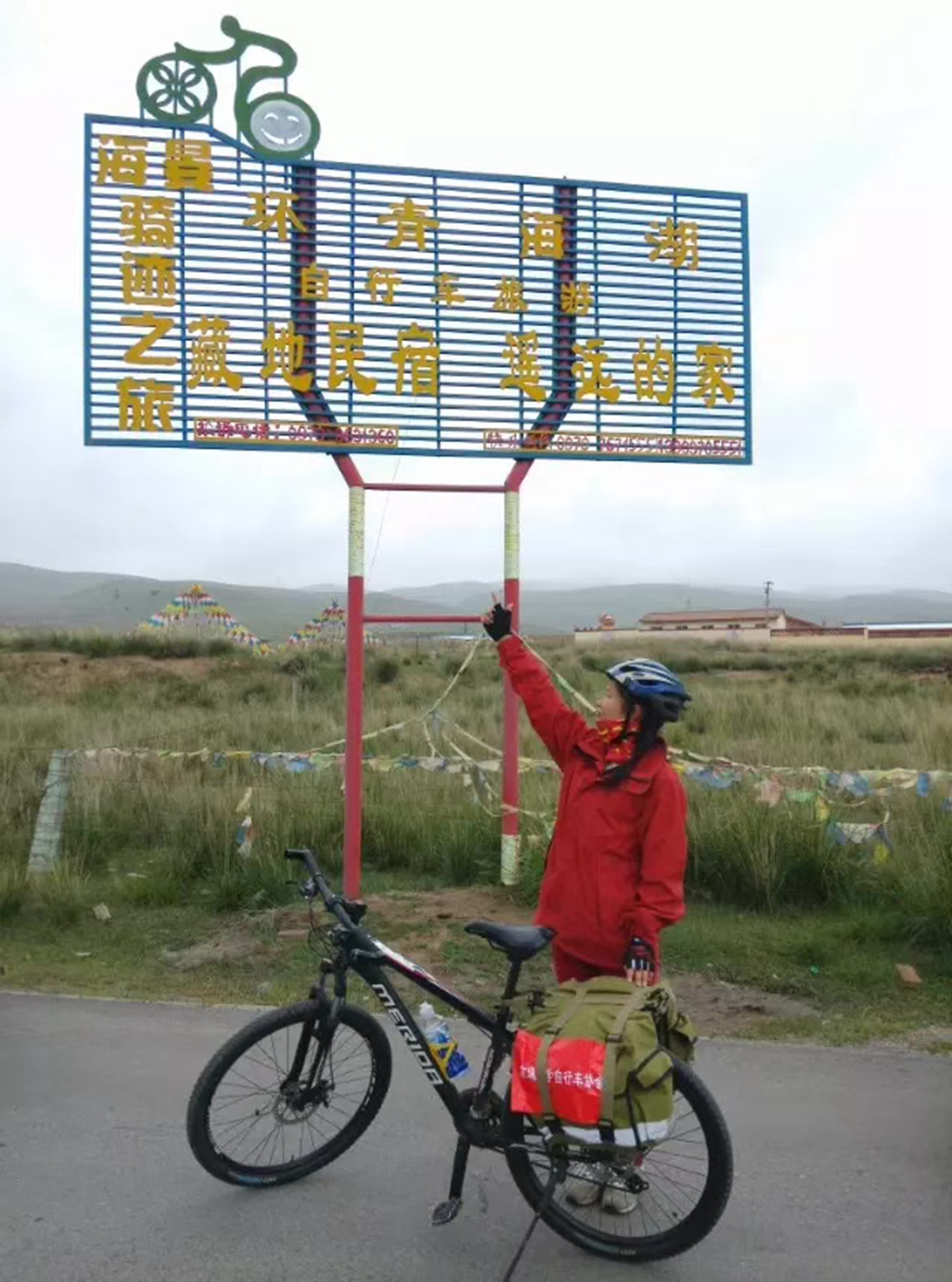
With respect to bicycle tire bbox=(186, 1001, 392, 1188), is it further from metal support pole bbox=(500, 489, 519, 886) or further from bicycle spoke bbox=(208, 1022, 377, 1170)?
metal support pole bbox=(500, 489, 519, 886)

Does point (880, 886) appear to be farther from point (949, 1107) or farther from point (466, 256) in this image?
point (466, 256)

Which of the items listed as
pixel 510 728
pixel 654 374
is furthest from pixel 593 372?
pixel 510 728

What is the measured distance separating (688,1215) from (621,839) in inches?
43.4

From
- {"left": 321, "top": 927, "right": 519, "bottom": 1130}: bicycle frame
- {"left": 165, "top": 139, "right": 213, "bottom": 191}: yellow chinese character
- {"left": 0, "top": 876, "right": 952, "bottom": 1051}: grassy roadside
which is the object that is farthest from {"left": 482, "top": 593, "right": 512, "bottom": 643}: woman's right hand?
{"left": 165, "top": 139, "right": 213, "bottom": 191}: yellow chinese character

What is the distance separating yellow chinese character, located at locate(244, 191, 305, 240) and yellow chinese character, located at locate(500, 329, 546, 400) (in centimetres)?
155

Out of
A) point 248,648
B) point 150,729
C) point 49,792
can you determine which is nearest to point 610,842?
point 49,792

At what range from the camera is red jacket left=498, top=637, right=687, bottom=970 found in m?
3.61

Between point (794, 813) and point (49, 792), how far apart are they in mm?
5440

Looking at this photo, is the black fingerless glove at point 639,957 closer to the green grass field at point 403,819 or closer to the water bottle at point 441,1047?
the water bottle at point 441,1047

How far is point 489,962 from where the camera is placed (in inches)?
256

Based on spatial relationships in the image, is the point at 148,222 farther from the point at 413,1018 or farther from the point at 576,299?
the point at 413,1018

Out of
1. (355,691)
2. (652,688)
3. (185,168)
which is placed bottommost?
(355,691)

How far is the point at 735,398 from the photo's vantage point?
802 centimetres

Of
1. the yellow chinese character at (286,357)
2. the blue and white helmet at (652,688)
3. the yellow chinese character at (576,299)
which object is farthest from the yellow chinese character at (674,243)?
the blue and white helmet at (652,688)
